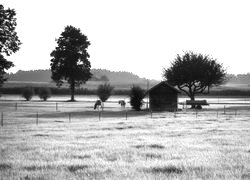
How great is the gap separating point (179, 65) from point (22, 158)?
192ft

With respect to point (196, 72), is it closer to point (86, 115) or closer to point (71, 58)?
point (71, 58)

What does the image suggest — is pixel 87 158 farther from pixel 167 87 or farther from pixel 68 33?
pixel 68 33

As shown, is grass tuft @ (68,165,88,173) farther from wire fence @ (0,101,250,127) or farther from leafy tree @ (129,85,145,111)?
leafy tree @ (129,85,145,111)

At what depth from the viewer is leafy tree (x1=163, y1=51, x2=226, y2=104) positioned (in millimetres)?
66375

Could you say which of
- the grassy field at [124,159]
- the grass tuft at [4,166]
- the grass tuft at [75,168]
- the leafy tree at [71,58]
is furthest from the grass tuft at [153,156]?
the leafy tree at [71,58]

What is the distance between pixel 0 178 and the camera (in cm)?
880

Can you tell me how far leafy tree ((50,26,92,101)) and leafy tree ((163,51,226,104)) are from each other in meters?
18.8

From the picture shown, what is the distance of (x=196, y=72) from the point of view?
6619 cm

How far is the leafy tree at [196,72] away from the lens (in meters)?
66.4

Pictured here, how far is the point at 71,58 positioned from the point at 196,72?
86.3ft

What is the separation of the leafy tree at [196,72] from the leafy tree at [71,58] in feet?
61.6

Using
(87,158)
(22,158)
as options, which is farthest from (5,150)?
(87,158)

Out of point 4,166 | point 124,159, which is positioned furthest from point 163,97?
point 4,166

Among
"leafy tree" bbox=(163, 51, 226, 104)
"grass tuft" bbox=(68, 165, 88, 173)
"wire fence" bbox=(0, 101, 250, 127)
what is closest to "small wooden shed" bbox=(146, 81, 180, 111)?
"wire fence" bbox=(0, 101, 250, 127)
